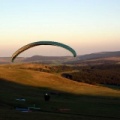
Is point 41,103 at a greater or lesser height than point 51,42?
lesser

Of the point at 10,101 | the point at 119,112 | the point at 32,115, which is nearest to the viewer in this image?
the point at 32,115

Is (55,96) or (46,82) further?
(46,82)

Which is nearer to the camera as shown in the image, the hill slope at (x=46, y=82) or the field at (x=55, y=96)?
the field at (x=55, y=96)

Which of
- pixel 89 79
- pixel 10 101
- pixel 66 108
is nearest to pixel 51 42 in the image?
pixel 66 108

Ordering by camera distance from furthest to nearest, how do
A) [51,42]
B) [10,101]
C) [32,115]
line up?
[10,101]
[32,115]
[51,42]

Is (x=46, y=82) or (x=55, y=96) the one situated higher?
(x=46, y=82)

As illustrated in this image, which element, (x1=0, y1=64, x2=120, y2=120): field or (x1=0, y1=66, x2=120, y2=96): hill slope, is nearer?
(x1=0, y1=64, x2=120, y2=120): field

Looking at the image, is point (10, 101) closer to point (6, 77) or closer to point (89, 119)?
point (89, 119)

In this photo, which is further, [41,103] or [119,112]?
[41,103]
